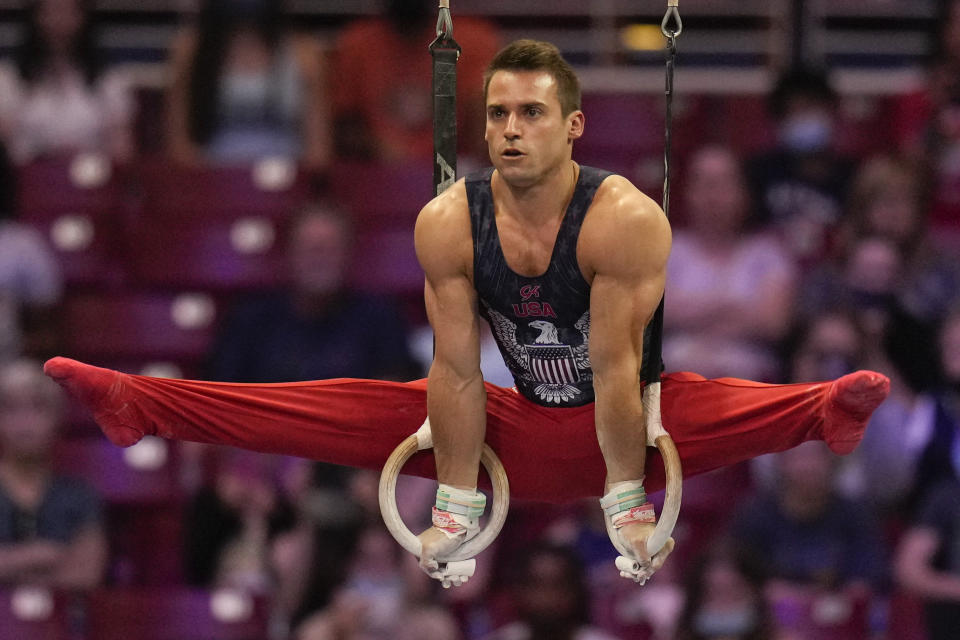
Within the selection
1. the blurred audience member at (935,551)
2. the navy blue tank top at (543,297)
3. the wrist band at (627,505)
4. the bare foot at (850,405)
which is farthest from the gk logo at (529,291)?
the blurred audience member at (935,551)

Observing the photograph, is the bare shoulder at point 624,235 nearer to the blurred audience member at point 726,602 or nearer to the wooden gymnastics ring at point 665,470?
the wooden gymnastics ring at point 665,470

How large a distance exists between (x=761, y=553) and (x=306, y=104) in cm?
241

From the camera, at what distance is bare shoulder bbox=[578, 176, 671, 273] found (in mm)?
3344

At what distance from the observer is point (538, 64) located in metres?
3.28

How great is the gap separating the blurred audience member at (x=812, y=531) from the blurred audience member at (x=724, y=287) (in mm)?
434

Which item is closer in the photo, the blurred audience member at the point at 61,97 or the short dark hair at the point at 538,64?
the short dark hair at the point at 538,64

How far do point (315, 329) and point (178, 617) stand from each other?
42.8 inches

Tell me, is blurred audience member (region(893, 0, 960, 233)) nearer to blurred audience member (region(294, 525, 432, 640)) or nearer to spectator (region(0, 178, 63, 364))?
blurred audience member (region(294, 525, 432, 640))

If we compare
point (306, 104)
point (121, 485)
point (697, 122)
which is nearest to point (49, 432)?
point (121, 485)

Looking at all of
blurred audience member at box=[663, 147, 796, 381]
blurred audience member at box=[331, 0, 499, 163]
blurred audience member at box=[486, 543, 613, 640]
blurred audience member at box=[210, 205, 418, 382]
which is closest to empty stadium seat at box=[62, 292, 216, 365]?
blurred audience member at box=[210, 205, 418, 382]

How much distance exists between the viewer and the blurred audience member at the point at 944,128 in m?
5.77

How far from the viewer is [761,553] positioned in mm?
4969

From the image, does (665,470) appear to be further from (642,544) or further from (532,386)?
(532,386)

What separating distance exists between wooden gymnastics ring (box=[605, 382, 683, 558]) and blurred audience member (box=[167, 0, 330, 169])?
2.65 m
